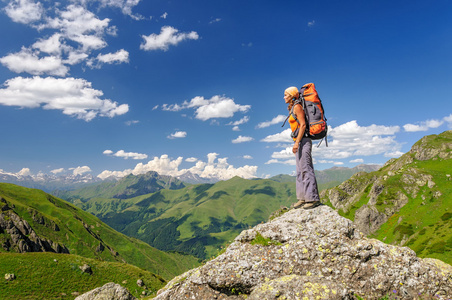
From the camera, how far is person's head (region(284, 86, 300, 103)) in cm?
1172

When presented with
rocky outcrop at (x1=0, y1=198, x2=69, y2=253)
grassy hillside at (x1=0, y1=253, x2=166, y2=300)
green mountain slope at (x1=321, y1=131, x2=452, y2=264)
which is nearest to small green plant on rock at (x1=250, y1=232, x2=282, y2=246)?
grassy hillside at (x1=0, y1=253, x2=166, y2=300)

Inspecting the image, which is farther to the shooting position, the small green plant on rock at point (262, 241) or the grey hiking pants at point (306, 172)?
the grey hiking pants at point (306, 172)

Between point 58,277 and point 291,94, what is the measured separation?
9959 centimetres

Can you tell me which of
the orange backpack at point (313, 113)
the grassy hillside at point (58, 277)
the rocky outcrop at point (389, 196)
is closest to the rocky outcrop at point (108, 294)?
the orange backpack at point (313, 113)

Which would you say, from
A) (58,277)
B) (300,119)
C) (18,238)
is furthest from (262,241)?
(18,238)

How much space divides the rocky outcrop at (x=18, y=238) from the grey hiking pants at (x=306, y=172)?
194 meters

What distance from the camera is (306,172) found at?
38.1ft

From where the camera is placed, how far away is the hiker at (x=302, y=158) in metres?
11.4

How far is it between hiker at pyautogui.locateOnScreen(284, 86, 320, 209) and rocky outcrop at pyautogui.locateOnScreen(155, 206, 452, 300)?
6.12 ft

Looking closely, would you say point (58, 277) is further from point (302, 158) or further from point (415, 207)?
point (415, 207)

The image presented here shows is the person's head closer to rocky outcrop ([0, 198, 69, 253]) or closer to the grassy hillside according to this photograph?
the grassy hillside

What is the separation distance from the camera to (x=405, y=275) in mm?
8430

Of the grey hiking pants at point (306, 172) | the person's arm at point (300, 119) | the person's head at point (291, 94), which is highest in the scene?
the person's head at point (291, 94)

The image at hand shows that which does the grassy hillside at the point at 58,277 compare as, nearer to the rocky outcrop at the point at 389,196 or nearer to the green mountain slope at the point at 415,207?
the green mountain slope at the point at 415,207
